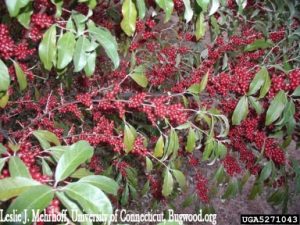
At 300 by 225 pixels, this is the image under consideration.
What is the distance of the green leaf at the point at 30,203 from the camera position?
2.53 ft

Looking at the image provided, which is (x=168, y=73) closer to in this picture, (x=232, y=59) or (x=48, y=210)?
(x=232, y=59)

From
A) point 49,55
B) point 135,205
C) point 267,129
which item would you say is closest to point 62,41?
point 49,55

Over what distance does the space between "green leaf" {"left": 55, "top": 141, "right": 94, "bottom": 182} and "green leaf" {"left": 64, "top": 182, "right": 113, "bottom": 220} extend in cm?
11

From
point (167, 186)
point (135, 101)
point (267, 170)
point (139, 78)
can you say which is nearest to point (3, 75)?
point (135, 101)

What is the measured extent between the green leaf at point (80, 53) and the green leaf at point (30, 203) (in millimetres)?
535

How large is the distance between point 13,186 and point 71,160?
18cm

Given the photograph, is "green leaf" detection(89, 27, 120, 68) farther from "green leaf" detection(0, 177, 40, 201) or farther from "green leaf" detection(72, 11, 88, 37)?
"green leaf" detection(0, 177, 40, 201)

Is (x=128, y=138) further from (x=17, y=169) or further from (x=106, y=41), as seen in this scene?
(x=17, y=169)

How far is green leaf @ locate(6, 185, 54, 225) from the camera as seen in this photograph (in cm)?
77

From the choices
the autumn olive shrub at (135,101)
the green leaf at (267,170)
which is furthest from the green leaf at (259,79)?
the green leaf at (267,170)

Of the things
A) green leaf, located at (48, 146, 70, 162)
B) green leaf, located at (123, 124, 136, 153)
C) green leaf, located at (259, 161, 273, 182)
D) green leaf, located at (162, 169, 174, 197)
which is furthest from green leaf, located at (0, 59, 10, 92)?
green leaf, located at (259, 161, 273, 182)

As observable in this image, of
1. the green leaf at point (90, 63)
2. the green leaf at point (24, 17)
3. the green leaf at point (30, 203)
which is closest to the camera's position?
the green leaf at point (30, 203)

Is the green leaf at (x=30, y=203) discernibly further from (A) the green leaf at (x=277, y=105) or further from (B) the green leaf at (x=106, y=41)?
(A) the green leaf at (x=277, y=105)

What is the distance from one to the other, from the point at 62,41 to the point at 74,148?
1.31 feet
